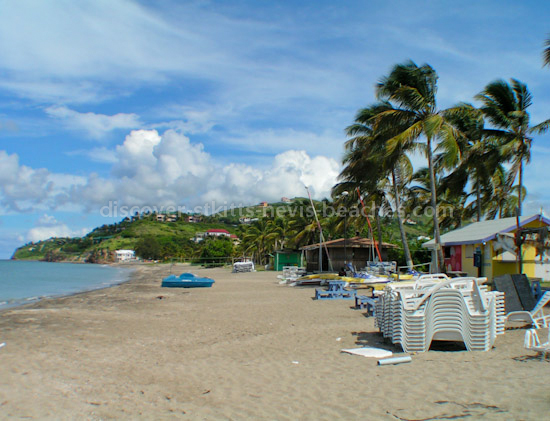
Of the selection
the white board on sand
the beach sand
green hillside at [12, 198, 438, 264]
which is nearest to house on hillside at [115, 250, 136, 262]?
green hillside at [12, 198, 438, 264]

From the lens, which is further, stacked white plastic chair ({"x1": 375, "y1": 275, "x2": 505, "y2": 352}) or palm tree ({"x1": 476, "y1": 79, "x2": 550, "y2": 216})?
palm tree ({"x1": 476, "y1": 79, "x2": 550, "y2": 216})

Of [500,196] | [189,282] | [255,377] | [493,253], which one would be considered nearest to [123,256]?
[189,282]

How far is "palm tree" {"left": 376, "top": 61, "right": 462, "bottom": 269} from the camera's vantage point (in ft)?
63.8

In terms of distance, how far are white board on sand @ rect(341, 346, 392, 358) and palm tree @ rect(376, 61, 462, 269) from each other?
13353mm

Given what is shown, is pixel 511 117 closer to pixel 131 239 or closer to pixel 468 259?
pixel 468 259

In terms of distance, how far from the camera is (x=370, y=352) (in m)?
7.32

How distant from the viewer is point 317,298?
1644 cm

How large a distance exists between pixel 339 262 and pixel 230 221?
531 ft

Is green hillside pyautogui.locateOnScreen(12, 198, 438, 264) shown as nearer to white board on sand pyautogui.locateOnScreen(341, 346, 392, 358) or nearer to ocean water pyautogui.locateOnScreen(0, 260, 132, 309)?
ocean water pyautogui.locateOnScreen(0, 260, 132, 309)

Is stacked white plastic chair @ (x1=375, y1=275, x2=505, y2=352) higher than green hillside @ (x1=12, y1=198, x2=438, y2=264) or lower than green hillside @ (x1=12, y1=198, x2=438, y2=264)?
lower

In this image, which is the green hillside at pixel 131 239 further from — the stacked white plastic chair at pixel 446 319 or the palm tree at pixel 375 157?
the stacked white plastic chair at pixel 446 319

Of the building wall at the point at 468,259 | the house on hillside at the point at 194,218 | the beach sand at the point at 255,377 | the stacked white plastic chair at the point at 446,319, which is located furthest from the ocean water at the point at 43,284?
the house on hillside at the point at 194,218

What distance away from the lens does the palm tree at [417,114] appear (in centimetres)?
1944

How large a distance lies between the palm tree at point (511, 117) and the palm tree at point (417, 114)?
3.49 m
